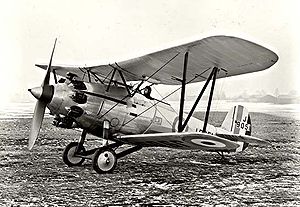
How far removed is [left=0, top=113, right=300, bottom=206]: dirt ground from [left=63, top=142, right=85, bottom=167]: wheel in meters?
0.09

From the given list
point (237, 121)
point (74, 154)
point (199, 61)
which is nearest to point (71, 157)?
point (74, 154)

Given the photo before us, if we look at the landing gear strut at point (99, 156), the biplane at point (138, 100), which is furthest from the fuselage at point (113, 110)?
the landing gear strut at point (99, 156)

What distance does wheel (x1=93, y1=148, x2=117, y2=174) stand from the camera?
4270 mm

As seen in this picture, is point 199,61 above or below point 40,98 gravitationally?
above

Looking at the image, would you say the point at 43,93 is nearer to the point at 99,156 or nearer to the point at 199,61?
the point at 99,156

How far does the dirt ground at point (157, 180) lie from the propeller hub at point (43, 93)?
0.82 meters

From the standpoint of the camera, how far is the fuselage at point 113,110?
4312 millimetres

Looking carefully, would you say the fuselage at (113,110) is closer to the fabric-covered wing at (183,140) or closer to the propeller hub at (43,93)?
the propeller hub at (43,93)

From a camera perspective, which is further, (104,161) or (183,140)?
(104,161)

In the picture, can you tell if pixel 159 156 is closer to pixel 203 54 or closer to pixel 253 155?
pixel 253 155

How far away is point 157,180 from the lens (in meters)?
4.05

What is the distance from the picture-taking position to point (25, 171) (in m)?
4.45

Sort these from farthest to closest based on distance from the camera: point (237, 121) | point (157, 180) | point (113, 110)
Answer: point (237, 121) → point (113, 110) → point (157, 180)

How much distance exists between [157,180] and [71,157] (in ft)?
4.64
